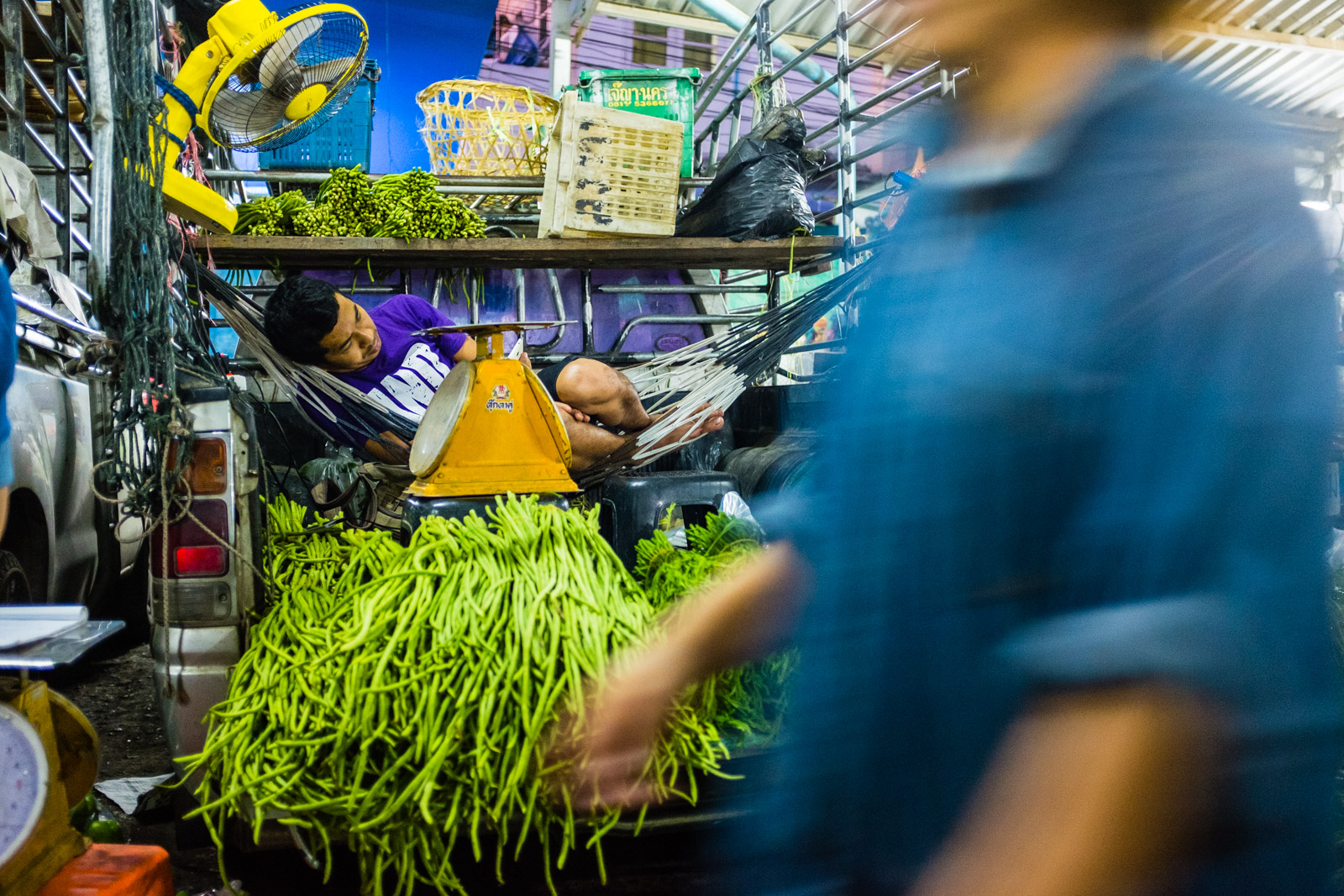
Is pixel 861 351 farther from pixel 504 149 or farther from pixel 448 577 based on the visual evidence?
pixel 504 149

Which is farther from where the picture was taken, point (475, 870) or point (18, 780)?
point (475, 870)

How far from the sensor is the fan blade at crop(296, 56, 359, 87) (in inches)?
131

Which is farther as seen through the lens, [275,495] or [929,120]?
[275,495]

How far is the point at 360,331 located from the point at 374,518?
821 millimetres

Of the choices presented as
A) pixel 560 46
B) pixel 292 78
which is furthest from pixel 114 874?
pixel 560 46

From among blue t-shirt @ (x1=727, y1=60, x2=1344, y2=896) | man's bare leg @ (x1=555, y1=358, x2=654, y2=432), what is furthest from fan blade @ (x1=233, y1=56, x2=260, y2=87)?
blue t-shirt @ (x1=727, y1=60, x2=1344, y2=896)

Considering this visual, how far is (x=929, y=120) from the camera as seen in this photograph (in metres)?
0.77

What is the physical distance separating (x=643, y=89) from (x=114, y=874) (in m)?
4.05

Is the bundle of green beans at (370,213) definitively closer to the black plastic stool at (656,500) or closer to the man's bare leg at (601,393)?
the man's bare leg at (601,393)

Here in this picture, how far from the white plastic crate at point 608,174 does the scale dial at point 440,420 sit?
5.16 ft

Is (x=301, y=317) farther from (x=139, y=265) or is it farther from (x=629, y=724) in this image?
(x=629, y=724)

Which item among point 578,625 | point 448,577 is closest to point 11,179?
point 448,577

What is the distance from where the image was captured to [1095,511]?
0.53 metres

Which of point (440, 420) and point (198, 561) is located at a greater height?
point (440, 420)
